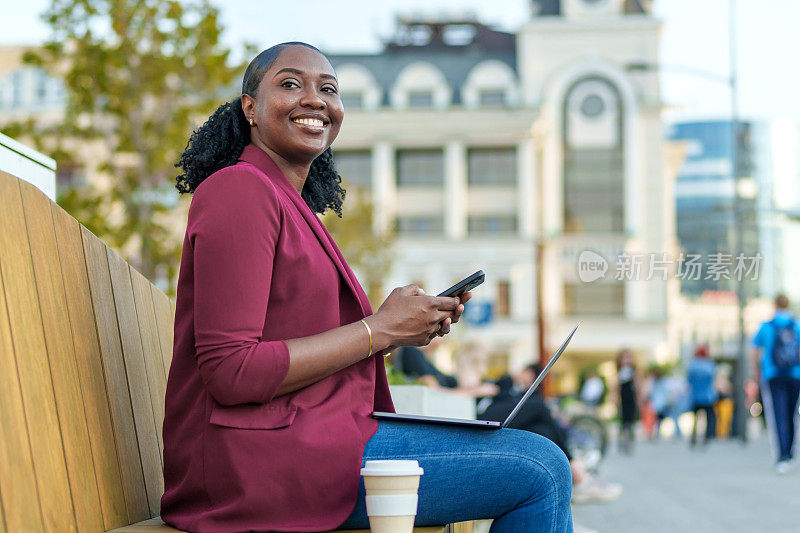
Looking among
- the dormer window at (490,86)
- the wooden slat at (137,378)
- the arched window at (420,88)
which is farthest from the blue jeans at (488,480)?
the arched window at (420,88)

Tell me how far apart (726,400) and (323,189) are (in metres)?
24.2

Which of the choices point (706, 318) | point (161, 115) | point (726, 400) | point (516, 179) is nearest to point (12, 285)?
point (161, 115)

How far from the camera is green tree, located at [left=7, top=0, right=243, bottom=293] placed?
60.2 feet

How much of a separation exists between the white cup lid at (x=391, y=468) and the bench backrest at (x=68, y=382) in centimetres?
73

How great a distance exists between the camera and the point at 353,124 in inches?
2409

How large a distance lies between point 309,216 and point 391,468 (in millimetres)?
720

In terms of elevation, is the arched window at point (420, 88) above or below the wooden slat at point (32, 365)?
above

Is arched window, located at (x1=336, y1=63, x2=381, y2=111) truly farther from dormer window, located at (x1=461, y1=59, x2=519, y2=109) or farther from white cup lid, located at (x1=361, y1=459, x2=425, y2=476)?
white cup lid, located at (x1=361, y1=459, x2=425, y2=476)

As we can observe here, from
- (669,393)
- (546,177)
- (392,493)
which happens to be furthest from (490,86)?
(392,493)

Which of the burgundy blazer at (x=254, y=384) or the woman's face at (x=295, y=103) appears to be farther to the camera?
the woman's face at (x=295, y=103)

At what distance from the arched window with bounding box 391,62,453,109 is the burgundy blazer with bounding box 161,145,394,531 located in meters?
60.3

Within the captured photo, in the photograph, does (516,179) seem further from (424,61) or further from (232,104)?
(232,104)

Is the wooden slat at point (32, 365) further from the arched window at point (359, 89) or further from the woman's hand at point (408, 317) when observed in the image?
the arched window at point (359, 89)

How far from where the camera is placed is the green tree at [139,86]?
18.4 metres
